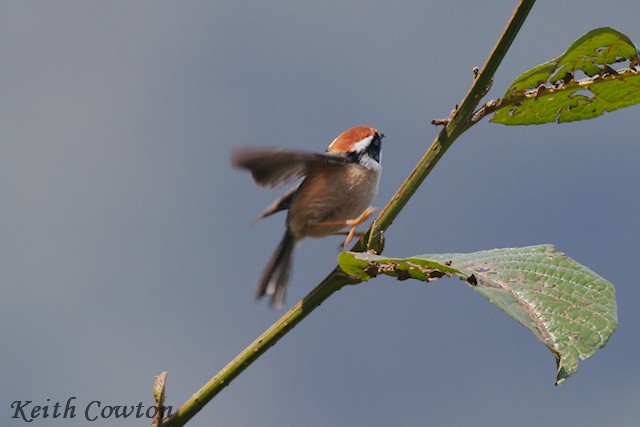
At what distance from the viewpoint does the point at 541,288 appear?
2066mm

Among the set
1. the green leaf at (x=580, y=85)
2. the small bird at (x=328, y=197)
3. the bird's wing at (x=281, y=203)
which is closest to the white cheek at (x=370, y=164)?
the small bird at (x=328, y=197)

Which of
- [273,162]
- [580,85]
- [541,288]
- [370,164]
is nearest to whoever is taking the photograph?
[541,288]

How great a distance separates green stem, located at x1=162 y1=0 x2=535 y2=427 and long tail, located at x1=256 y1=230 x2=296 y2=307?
6.44 ft

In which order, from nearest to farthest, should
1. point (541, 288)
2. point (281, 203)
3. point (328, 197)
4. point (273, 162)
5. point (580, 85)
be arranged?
point (541, 288) < point (580, 85) < point (273, 162) < point (328, 197) < point (281, 203)

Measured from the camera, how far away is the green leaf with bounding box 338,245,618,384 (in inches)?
75.5

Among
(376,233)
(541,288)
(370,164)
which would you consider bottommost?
(541,288)

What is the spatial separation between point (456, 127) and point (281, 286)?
7.20ft

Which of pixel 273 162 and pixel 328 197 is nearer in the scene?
pixel 273 162

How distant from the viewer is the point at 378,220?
2.10 m

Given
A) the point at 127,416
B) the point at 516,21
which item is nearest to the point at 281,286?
the point at 127,416

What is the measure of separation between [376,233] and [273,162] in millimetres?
1020

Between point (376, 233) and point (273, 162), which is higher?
point (273, 162)

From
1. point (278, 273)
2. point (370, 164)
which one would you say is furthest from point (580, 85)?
point (278, 273)

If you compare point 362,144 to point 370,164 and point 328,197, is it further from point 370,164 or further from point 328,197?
point 328,197
